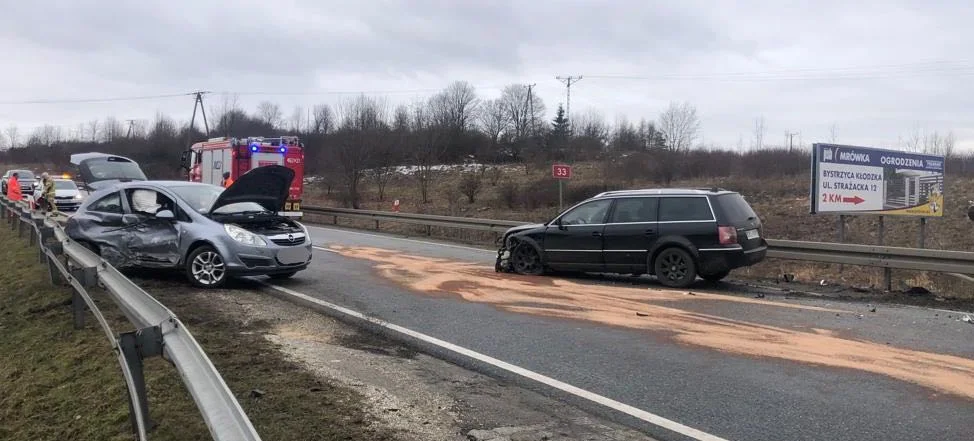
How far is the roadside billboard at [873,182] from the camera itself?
1464 centimetres

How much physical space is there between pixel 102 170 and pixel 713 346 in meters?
22.3

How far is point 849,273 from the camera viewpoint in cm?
1488

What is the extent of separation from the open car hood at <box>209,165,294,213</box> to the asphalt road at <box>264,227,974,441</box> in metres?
1.32

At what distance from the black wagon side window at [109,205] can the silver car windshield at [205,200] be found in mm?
832

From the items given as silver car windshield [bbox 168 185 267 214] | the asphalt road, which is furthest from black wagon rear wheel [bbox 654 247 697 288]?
silver car windshield [bbox 168 185 267 214]

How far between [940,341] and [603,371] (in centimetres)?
402

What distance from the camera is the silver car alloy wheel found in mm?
9992

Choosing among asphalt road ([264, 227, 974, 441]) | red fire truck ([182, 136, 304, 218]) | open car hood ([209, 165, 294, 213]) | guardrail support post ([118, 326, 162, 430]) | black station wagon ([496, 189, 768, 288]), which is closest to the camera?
guardrail support post ([118, 326, 162, 430])

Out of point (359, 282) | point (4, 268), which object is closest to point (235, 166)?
point (4, 268)

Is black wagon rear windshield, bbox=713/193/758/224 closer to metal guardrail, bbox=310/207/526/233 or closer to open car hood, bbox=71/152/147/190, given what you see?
metal guardrail, bbox=310/207/526/233

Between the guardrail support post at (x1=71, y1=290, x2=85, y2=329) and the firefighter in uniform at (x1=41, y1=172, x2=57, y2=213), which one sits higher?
the firefighter in uniform at (x1=41, y1=172, x2=57, y2=213)

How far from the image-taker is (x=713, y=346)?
7137 millimetres

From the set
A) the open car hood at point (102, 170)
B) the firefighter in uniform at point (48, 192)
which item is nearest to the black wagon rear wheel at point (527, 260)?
the firefighter in uniform at point (48, 192)

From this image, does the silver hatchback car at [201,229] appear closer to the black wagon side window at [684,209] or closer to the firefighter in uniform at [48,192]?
A: the black wagon side window at [684,209]
